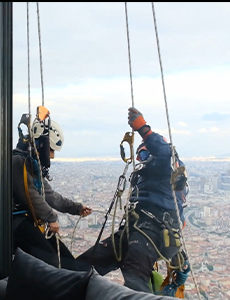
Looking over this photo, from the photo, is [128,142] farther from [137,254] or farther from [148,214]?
[137,254]

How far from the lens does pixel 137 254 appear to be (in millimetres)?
2283

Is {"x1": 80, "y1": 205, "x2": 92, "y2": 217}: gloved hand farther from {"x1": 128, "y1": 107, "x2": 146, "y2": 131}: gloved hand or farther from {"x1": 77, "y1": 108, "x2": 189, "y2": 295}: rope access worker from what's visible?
{"x1": 128, "y1": 107, "x2": 146, "y2": 131}: gloved hand

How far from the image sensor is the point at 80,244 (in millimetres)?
2479

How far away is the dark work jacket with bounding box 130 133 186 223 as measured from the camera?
219cm

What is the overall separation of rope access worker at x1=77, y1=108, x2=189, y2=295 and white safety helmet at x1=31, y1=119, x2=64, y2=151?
421mm

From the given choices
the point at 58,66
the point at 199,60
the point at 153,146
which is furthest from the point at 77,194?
the point at 199,60

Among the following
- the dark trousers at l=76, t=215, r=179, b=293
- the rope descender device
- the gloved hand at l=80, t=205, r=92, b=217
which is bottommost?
the dark trousers at l=76, t=215, r=179, b=293

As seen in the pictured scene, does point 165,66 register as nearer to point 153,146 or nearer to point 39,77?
point 153,146

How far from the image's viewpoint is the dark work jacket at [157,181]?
7.19ft

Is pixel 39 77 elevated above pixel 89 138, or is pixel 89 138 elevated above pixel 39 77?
pixel 39 77

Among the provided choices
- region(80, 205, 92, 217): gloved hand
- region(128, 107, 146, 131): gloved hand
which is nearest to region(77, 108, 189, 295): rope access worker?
region(128, 107, 146, 131): gloved hand

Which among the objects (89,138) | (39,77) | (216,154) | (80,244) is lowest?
(80,244)

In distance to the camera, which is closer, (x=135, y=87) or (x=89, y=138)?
(x=135, y=87)

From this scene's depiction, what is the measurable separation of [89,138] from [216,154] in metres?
0.69
